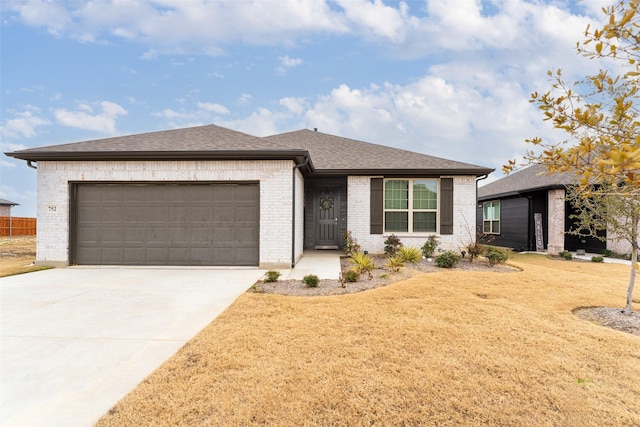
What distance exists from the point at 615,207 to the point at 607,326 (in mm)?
2392

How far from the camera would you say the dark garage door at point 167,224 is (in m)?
8.04

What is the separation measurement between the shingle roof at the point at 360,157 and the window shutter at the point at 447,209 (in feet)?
2.16

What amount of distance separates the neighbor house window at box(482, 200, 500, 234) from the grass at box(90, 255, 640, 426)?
1309 cm

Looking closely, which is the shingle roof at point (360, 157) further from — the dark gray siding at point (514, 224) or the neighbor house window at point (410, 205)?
the dark gray siding at point (514, 224)

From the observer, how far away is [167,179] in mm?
8031

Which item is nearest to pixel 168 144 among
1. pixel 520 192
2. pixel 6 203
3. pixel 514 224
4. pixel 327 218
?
pixel 327 218

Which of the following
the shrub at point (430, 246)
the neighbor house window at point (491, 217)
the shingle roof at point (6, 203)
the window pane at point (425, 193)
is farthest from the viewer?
the shingle roof at point (6, 203)

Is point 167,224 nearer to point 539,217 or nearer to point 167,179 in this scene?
point 167,179

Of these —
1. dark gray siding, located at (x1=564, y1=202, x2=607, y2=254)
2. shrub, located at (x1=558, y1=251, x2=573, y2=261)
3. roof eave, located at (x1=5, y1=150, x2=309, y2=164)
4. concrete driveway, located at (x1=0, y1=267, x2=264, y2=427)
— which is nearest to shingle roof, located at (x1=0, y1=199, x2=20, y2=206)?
roof eave, located at (x1=5, y1=150, x2=309, y2=164)

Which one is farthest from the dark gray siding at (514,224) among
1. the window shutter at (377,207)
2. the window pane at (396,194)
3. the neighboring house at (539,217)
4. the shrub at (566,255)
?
the window shutter at (377,207)

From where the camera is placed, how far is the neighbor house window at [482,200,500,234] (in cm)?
1609

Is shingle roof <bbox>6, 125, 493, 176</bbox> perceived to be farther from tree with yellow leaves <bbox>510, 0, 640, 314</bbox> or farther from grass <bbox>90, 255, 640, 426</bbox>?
tree with yellow leaves <bbox>510, 0, 640, 314</bbox>

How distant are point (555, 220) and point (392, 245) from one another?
7.70 meters

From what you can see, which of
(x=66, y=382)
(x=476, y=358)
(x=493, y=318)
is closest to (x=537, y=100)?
(x=476, y=358)
